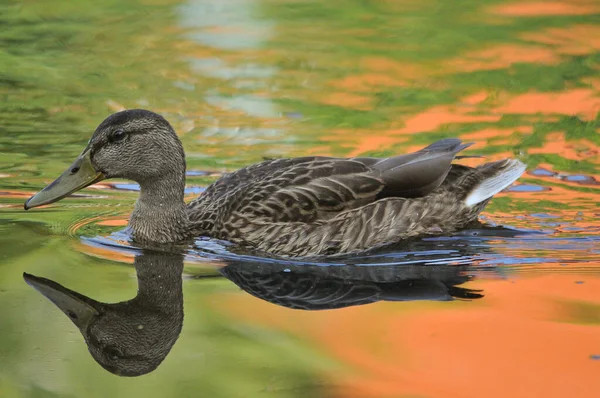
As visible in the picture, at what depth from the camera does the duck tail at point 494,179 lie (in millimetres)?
8906

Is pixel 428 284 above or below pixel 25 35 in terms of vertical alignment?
below

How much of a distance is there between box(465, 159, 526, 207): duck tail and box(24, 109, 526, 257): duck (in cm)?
1

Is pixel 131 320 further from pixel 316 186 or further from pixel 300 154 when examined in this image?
pixel 300 154

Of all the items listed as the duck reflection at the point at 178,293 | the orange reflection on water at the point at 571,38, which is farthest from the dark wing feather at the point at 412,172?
the orange reflection on water at the point at 571,38

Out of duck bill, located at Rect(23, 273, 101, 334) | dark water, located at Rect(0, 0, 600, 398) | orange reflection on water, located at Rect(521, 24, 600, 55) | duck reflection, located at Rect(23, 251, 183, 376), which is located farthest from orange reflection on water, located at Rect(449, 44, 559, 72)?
duck bill, located at Rect(23, 273, 101, 334)

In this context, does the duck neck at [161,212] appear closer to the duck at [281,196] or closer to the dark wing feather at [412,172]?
the duck at [281,196]

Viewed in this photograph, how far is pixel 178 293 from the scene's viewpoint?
23.4 feet

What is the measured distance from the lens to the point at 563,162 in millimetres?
10422

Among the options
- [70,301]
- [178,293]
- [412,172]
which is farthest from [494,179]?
[70,301]

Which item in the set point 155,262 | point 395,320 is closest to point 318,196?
point 155,262

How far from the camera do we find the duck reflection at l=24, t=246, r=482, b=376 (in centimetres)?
618

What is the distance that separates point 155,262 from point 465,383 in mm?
3172

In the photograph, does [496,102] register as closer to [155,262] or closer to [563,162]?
[563,162]

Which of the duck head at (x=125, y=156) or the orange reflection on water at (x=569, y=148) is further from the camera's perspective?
the orange reflection on water at (x=569, y=148)
